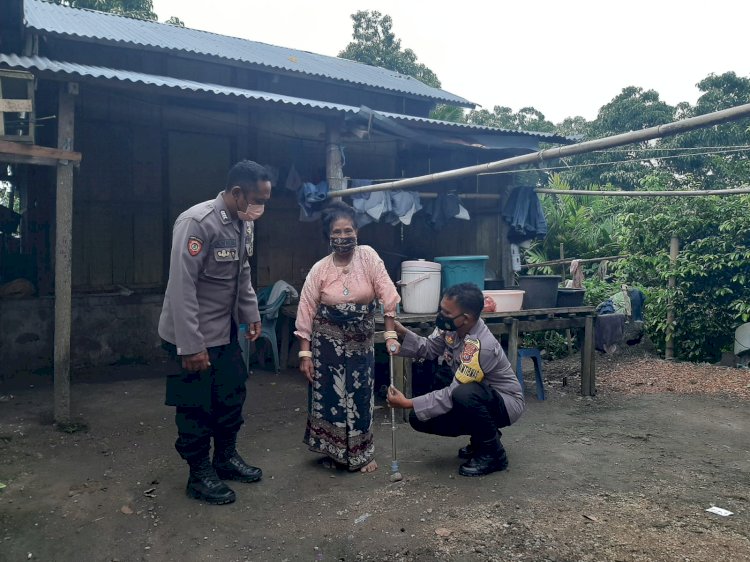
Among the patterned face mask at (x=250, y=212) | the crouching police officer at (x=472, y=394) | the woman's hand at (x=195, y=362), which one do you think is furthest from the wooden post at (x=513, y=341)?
the woman's hand at (x=195, y=362)

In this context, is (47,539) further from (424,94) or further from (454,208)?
(424,94)

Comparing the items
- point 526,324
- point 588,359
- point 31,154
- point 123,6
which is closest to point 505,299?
point 526,324

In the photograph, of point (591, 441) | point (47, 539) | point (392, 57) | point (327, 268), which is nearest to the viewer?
point (47, 539)

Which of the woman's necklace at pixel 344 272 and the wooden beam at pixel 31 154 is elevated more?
the wooden beam at pixel 31 154

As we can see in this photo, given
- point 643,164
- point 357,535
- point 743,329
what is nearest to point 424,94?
point 743,329

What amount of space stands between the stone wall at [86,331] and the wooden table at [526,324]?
6.18ft

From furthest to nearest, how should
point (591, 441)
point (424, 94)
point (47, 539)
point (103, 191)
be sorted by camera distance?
point (424, 94)
point (103, 191)
point (591, 441)
point (47, 539)

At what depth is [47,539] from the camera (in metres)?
3.03

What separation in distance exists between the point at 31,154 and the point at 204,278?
2331mm

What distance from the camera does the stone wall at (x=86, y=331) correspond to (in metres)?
6.67

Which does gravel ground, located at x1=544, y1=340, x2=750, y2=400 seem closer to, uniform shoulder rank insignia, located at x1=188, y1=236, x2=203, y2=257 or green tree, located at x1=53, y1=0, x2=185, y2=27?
uniform shoulder rank insignia, located at x1=188, y1=236, x2=203, y2=257

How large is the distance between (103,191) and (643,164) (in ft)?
54.4

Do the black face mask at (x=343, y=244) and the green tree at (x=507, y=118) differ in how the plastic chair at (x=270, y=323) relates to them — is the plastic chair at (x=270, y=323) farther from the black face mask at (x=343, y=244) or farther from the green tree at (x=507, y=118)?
the green tree at (x=507, y=118)

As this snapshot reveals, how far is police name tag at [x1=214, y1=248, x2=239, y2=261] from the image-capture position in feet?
11.1
